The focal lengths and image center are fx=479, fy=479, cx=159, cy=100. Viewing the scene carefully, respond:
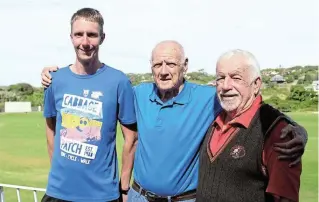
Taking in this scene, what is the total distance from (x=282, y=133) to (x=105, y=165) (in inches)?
51.5

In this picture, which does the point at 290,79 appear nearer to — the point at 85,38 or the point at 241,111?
the point at 85,38

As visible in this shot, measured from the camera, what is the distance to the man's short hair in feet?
9.90

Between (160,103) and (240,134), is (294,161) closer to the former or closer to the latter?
(240,134)

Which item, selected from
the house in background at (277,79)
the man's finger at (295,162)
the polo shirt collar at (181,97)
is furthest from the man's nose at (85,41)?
the house in background at (277,79)

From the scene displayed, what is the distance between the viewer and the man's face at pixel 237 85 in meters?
2.47

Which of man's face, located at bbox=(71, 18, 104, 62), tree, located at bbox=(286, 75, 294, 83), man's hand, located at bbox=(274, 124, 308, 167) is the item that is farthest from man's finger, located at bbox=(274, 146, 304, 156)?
tree, located at bbox=(286, 75, 294, 83)

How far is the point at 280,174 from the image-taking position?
2.17 metres

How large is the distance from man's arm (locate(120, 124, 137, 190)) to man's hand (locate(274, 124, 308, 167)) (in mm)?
1264

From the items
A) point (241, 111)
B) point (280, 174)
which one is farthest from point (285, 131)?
point (241, 111)

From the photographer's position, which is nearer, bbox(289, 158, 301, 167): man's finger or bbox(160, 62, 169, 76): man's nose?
bbox(289, 158, 301, 167): man's finger

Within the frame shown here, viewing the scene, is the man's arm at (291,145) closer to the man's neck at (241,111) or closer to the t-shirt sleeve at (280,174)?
the t-shirt sleeve at (280,174)

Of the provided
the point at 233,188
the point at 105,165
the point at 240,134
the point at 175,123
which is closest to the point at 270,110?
the point at 240,134

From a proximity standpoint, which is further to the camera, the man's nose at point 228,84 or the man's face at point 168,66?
the man's face at point 168,66

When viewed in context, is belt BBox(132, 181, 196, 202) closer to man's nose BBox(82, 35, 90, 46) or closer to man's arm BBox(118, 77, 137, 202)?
man's arm BBox(118, 77, 137, 202)
